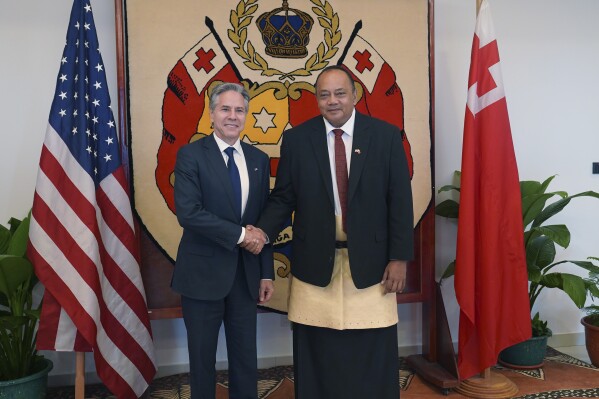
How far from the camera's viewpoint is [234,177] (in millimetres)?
2148

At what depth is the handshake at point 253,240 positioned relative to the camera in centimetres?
207

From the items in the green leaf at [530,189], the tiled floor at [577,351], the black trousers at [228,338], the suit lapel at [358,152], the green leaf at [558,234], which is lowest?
the tiled floor at [577,351]

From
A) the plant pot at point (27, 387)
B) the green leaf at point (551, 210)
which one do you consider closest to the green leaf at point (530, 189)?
the green leaf at point (551, 210)

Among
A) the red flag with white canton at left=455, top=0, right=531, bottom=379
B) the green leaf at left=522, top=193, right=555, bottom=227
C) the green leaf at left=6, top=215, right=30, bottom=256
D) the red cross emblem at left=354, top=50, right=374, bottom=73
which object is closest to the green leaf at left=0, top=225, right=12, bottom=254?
the green leaf at left=6, top=215, right=30, bottom=256

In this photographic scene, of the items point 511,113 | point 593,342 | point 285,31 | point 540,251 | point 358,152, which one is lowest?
point 593,342

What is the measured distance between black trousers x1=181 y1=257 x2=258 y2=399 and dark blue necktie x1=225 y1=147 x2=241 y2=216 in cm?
27

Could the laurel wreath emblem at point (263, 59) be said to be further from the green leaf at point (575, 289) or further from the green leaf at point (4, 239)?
the green leaf at point (575, 289)

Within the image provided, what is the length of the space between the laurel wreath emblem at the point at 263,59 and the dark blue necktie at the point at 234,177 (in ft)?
2.88

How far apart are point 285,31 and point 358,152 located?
1095mm

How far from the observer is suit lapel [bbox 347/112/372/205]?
2.10 m

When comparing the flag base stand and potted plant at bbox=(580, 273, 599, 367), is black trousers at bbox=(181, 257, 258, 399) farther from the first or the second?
potted plant at bbox=(580, 273, 599, 367)

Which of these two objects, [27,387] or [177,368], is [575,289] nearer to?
[177,368]

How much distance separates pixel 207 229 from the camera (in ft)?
6.61

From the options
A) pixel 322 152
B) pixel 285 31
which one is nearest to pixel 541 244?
pixel 322 152
